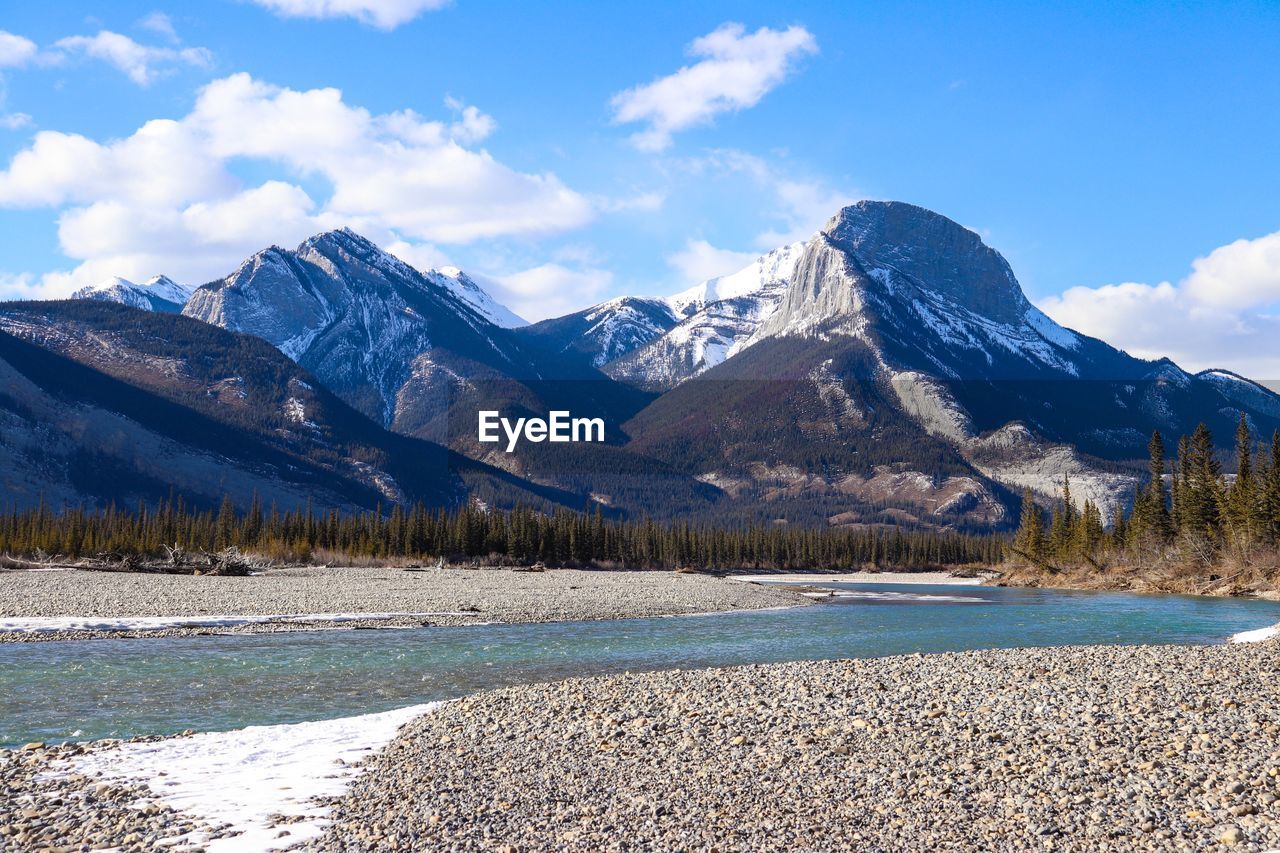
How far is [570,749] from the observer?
17.4 meters

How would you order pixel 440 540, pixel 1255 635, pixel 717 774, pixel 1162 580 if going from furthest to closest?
pixel 440 540, pixel 1162 580, pixel 1255 635, pixel 717 774

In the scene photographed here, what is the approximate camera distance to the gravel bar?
41.1 feet

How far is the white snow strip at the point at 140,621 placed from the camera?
124ft

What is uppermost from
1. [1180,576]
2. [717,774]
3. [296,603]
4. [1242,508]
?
[1242,508]

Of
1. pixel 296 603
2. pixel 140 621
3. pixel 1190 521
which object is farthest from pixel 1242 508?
pixel 140 621

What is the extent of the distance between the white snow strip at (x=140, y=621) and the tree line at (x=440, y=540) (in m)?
67.0

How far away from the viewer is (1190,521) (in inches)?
3981

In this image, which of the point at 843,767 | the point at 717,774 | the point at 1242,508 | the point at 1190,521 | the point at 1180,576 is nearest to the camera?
the point at 717,774

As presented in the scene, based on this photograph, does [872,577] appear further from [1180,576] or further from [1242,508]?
[1242,508]

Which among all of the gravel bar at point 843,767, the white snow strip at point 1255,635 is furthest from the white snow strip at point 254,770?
the white snow strip at point 1255,635

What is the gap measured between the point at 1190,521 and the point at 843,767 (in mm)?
102998

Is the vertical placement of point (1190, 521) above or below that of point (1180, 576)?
above

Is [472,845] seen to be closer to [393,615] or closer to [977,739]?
[977,739]

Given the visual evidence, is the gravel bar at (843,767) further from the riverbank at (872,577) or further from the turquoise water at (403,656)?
the riverbank at (872,577)
